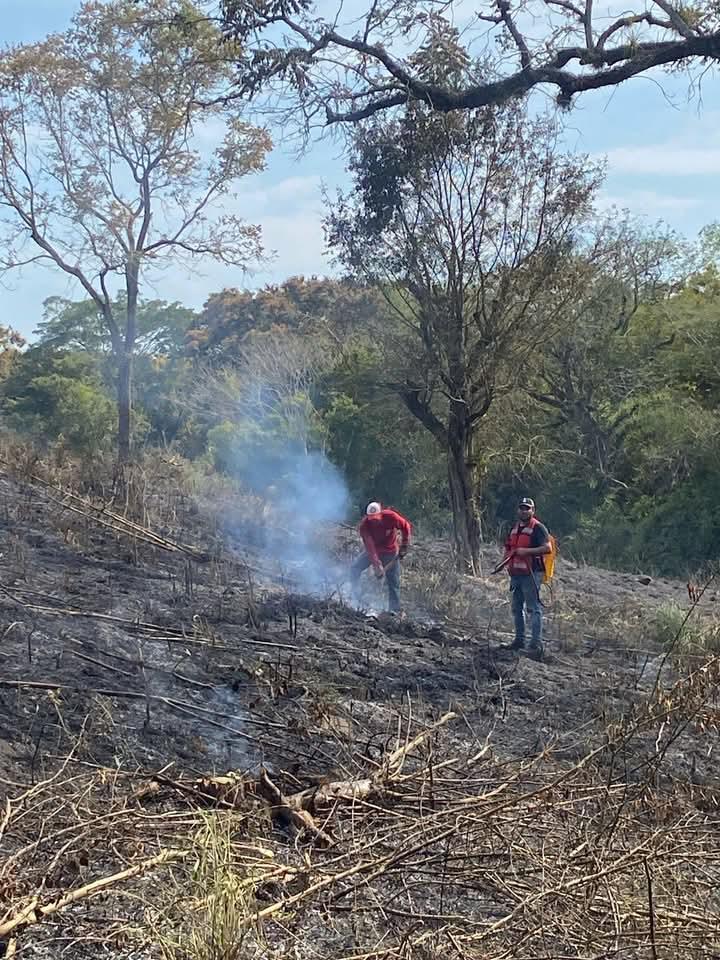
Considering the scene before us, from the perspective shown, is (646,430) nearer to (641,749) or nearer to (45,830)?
(641,749)

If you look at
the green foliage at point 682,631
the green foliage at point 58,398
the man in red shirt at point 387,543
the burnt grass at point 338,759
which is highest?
the green foliage at point 58,398

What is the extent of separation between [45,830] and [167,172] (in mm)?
19246

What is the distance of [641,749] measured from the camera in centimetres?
769

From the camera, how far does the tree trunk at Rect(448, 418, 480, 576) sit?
1750cm

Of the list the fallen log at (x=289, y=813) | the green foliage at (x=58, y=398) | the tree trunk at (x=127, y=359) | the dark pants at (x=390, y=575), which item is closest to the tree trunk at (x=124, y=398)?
the tree trunk at (x=127, y=359)

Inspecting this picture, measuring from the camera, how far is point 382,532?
42.0ft

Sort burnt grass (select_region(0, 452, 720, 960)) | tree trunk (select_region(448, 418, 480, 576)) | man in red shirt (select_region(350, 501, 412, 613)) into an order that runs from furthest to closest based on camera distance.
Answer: tree trunk (select_region(448, 418, 480, 576)) < man in red shirt (select_region(350, 501, 412, 613)) < burnt grass (select_region(0, 452, 720, 960))

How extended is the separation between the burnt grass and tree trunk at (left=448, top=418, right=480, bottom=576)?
265 cm

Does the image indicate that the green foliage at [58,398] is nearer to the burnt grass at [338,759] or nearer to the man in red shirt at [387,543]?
the man in red shirt at [387,543]

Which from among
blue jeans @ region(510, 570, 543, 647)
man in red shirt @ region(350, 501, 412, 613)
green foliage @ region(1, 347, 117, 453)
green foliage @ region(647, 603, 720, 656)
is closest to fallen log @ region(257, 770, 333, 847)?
green foliage @ region(647, 603, 720, 656)

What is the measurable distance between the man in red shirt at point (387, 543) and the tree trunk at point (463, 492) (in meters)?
4.52

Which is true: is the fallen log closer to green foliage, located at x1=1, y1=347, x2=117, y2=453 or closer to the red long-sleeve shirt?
the red long-sleeve shirt

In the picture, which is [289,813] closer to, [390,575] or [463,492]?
[390,575]

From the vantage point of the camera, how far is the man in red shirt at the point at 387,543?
12.8m
